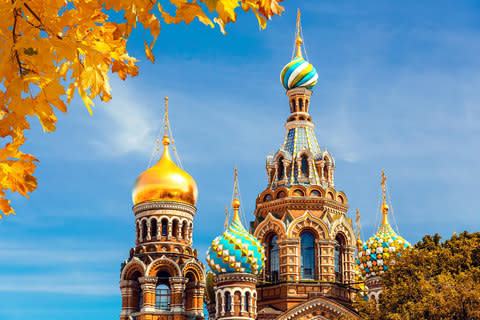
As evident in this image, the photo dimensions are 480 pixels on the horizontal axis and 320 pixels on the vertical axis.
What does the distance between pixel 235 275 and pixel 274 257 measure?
502 centimetres

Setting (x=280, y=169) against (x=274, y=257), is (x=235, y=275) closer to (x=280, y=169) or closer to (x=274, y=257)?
(x=274, y=257)

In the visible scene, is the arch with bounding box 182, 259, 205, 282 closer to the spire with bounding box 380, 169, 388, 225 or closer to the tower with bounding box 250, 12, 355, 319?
the tower with bounding box 250, 12, 355, 319

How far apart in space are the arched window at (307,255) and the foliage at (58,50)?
33.2 m

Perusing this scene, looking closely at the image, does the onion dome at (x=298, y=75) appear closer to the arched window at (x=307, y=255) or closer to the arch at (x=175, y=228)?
the arched window at (x=307, y=255)

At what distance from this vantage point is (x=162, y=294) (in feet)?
121

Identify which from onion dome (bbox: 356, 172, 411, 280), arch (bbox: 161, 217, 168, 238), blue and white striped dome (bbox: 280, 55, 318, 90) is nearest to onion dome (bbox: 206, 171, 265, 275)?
arch (bbox: 161, 217, 168, 238)

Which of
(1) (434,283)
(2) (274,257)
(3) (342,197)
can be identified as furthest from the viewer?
(3) (342,197)

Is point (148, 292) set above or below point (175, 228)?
below

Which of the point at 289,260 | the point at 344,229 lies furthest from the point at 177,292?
the point at 344,229

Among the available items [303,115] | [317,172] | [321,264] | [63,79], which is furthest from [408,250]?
[63,79]

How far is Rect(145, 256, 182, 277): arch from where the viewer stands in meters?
36.0

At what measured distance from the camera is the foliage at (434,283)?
2291cm

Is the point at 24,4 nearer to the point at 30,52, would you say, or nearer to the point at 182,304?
the point at 30,52

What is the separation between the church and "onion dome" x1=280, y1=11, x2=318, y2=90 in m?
2.81
